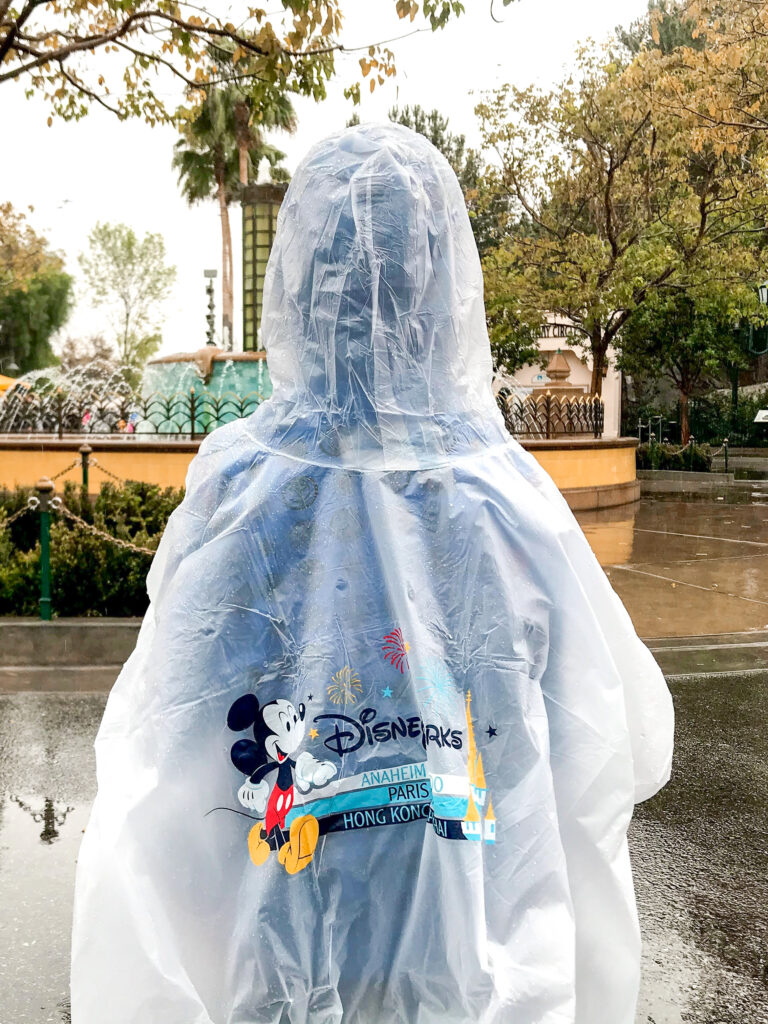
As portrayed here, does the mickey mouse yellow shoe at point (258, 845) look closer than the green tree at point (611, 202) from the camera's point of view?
Yes

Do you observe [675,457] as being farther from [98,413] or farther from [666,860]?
[666,860]

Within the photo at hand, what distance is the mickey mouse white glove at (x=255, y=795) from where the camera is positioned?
6.81 feet

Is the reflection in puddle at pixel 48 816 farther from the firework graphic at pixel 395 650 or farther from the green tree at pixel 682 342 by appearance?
the green tree at pixel 682 342

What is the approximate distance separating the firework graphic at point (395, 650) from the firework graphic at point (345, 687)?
8cm

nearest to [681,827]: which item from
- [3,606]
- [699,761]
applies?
[699,761]

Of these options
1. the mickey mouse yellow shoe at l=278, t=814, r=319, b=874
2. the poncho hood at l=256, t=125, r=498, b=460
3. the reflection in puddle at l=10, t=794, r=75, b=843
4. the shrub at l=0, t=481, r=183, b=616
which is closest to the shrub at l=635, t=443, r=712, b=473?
the shrub at l=0, t=481, r=183, b=616

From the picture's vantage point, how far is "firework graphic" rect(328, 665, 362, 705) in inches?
82.1

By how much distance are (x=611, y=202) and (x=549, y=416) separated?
25.6ft

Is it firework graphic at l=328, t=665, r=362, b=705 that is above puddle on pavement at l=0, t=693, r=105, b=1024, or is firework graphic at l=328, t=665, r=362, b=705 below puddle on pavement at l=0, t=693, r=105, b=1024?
above

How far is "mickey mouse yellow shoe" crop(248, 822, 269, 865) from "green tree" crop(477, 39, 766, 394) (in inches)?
723

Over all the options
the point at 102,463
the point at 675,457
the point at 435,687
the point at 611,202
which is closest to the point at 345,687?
the point at 435,687

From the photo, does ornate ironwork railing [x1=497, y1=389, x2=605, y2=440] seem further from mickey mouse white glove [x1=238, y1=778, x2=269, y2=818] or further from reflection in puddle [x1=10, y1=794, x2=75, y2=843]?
mickey mouse white glove [x1=238, y1=778, x2=269, y2=818]

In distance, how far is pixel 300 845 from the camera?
80.9 inches

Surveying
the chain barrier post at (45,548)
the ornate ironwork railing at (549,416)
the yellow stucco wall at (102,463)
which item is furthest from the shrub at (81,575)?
the ornate ironwork railing at (549,416)
